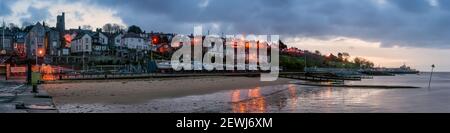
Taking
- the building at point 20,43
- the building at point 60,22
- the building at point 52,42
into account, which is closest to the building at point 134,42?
the building at point 60,22

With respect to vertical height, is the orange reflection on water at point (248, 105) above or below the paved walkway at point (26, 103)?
below

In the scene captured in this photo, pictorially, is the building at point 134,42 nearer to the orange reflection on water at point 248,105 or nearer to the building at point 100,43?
the building at point 100,43

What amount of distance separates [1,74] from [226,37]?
437ft

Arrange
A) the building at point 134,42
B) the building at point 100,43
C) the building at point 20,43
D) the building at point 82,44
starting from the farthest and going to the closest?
the building at point 134,42
the building at point 100,43
the building at point 82,44
the building at point 20,43

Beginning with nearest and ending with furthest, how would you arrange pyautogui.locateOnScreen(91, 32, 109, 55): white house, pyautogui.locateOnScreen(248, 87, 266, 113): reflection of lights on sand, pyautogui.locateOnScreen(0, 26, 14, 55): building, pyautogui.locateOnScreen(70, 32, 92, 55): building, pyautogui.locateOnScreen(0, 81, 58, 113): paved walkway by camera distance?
1. pyautogui.locateOnScreen(0, 81, 58, 113): paved walkway
2. pyautogui.locateOnScreen(248, 87, 266, 113): reflection of lights on sand
3. pyautogui.locateOnScreen(70, 32, 92, 55): building
4. pyautogui.locateOnScreen(0, 26, 14, 55): building
5. pyautogui.locateOnScreen(91, 32, 109, 55): white house

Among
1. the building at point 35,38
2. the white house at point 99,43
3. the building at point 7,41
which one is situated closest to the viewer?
the building at point 35,38

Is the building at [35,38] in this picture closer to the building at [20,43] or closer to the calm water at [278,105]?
the building at [20,43]

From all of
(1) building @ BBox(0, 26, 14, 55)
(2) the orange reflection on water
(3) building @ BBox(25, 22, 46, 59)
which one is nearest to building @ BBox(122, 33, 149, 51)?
(3) building @ BBox(25, 22, 46, 59)

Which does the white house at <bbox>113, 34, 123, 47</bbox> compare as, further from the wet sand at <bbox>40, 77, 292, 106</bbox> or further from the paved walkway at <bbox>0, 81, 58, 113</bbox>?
the paved walkway at <bbox>0, 81, 58, 113</bbox>

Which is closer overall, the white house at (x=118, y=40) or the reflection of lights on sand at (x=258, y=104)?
the reflection of lights on sand at (x=258, y=104)

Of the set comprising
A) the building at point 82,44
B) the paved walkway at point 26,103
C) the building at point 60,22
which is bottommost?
the paved walkway at point 26,103
